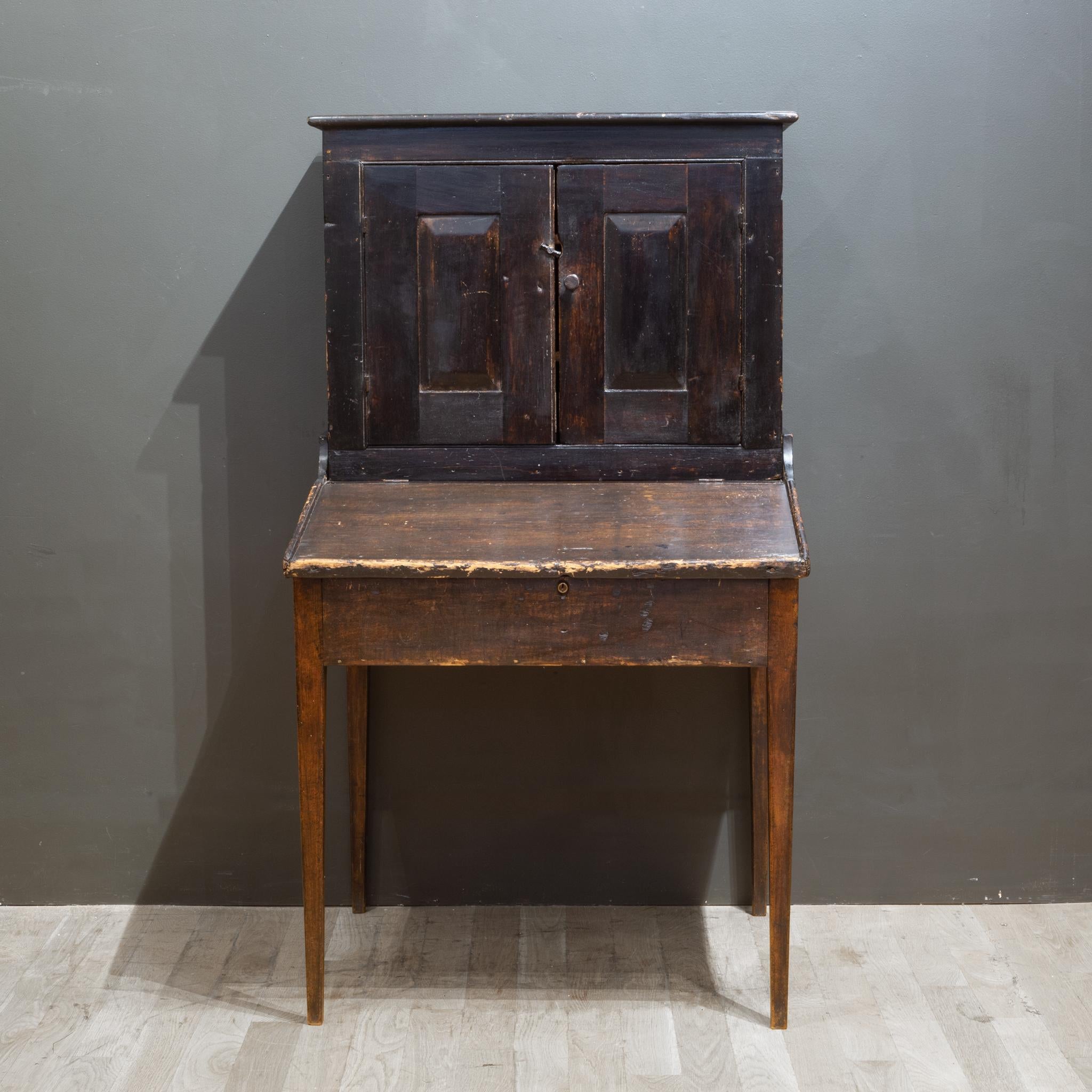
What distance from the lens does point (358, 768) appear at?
8.10 ft

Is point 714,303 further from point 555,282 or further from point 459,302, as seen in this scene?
point 459,302

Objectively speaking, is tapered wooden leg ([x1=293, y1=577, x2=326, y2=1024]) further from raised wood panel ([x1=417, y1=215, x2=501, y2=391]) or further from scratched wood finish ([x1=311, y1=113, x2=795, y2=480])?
raised wood panel ([x1=417, y1=215, x2=501, y2=391])

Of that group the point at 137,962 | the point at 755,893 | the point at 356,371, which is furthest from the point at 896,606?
the point at 137,962

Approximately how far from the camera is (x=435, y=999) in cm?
216

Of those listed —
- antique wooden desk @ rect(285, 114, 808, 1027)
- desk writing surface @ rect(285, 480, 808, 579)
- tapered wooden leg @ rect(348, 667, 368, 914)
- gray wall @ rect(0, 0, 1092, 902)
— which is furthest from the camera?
tapered wooden leg @ rect(348, 667, 368, 914)

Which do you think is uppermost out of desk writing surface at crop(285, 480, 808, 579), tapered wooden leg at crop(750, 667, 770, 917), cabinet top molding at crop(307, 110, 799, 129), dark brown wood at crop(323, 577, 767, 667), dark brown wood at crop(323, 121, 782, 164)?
cabinet top molding at crop(307, 110, 799, 129)

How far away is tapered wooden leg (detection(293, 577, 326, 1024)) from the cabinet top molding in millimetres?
875

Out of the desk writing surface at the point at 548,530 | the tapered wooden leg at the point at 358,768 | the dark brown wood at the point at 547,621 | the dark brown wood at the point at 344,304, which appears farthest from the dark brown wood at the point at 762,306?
the tapered wooden leg at the point at 358,768

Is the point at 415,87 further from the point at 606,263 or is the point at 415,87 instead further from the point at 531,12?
the point at 606,263

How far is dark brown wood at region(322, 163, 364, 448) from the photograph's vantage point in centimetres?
209

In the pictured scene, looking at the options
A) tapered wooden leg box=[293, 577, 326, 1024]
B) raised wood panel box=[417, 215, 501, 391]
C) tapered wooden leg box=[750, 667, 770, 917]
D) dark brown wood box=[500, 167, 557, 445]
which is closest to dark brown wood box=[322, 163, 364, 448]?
raised wood panel box=[417, 215, 501, 391]

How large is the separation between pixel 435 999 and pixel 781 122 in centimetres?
→ 182

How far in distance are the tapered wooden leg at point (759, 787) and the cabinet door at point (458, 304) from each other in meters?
0.75

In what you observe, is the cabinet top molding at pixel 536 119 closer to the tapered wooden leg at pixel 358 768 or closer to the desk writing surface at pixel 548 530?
the desk writing surface at pixel 548 530
